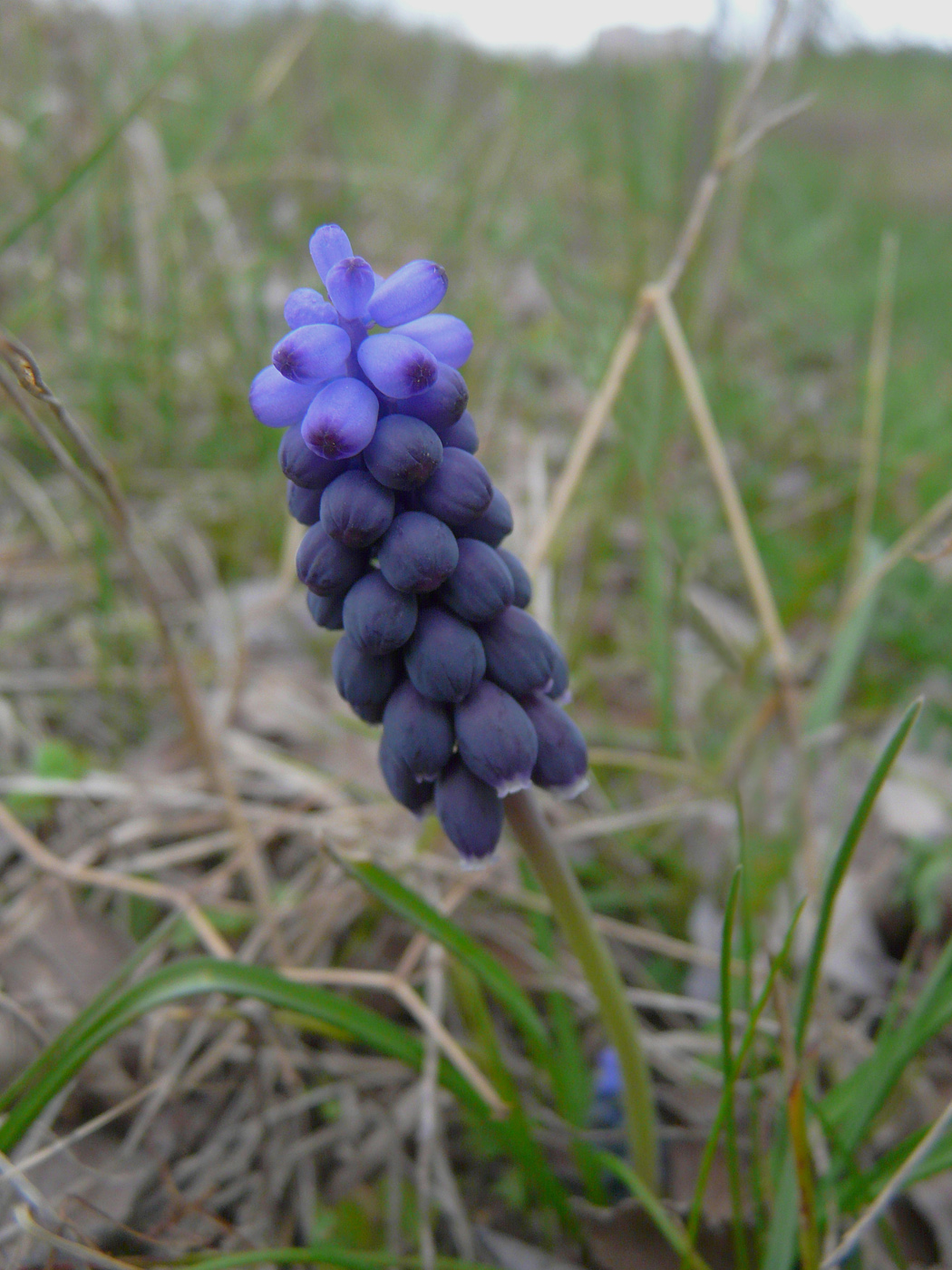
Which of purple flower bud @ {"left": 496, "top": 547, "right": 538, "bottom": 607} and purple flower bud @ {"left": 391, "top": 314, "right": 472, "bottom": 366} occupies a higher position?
purple flower bud @ {"left": 391, "top": 314, "right": 472, "bottom": 366}

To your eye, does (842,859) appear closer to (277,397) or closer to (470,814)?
(470,814)

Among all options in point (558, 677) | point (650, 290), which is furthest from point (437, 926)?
point (650, 290)

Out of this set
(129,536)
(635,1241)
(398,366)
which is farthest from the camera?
(129,536)

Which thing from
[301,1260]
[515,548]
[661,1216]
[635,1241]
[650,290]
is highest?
[650,290]

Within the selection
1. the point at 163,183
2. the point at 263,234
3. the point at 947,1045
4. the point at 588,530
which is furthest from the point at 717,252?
the point at 947,1045

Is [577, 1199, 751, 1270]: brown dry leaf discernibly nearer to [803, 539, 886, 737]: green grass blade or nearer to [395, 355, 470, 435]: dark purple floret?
[803, 539, 886, 737]: green grass blade

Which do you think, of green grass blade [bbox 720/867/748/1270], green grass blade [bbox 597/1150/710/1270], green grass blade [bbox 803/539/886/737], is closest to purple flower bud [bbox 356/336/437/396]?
green grass blade [bbox 720/867/748/1270]

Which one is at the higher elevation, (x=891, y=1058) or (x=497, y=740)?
(x=497, y=740)

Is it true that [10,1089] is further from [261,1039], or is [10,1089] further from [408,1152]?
[408,1152]
